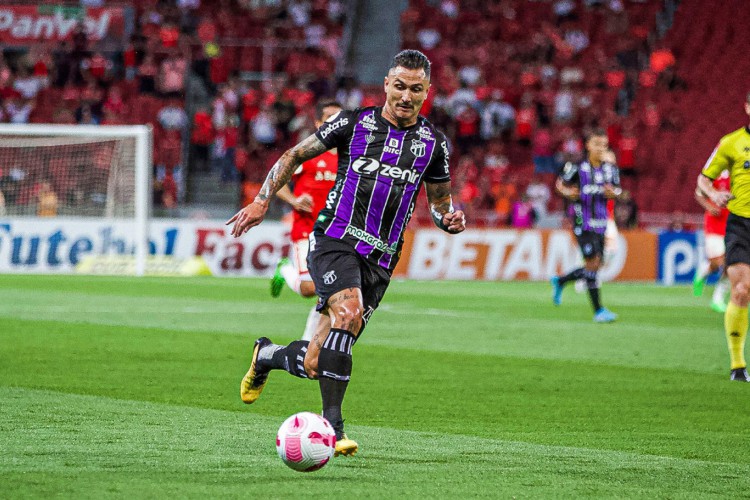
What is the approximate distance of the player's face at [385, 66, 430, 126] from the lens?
21.4ft

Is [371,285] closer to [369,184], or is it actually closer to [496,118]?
[369,184]

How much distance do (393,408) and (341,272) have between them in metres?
2.08

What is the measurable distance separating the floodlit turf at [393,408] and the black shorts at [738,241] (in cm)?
100

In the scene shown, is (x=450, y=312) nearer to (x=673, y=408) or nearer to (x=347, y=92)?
(x=673, y=408)

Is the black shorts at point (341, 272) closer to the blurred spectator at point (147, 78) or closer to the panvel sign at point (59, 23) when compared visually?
the blurred spectator at point (147, 78)

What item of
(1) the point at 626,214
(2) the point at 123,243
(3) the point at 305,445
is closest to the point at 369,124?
(3) the point at 305,445

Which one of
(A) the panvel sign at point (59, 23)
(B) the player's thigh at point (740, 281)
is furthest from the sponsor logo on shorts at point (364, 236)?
(A) the panvel sign at point (59, 23)

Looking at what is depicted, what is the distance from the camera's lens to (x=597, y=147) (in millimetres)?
16578

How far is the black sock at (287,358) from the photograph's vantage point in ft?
22.6

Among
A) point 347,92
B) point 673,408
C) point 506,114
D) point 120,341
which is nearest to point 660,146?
point 506,114

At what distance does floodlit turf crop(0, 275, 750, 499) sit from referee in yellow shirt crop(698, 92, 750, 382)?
17.5 inches

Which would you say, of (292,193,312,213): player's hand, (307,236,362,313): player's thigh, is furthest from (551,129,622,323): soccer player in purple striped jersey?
(307,236,362,313): player's thigh

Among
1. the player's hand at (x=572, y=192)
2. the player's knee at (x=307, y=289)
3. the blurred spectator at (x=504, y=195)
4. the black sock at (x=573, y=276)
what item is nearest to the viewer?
the player's knee at (x=307, y=289)

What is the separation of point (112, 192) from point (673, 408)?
18661 millimetres
